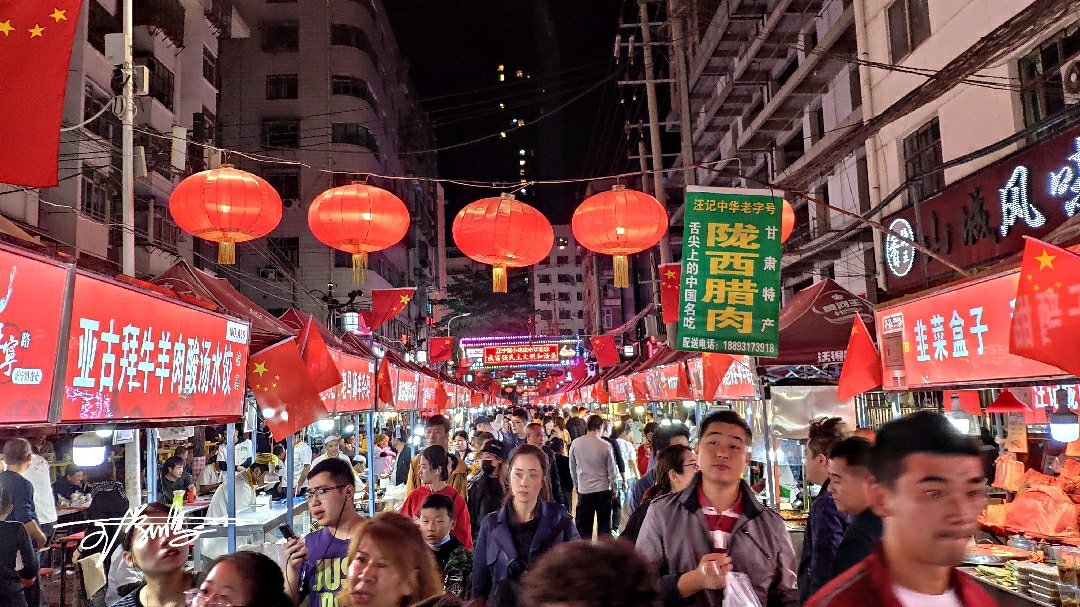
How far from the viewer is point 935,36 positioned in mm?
14852

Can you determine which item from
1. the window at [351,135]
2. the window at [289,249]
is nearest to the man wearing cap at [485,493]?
the window at [289,249]

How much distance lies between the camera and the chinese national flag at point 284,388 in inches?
313

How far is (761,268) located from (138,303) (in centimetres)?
630

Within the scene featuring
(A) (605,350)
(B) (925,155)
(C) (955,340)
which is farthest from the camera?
(A) (605,350)

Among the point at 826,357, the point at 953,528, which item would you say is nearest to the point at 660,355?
the point at 826,357

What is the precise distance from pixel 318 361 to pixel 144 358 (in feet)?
11.1

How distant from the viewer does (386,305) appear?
69.3 ft

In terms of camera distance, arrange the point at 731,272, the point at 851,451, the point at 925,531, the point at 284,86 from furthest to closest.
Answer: the point at 284,86, the point at 731,272, the point at 851,451, the point at 925,531

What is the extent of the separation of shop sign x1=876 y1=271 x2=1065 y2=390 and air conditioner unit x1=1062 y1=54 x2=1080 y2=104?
5523 millimetres

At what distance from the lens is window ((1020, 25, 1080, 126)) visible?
11.4m

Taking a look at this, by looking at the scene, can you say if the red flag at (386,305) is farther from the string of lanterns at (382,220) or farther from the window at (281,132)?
the window at (281,132)

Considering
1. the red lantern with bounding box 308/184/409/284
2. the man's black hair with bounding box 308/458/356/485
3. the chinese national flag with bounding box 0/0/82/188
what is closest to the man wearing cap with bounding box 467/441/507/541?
the red lantern with bounding box 308/184/409/284

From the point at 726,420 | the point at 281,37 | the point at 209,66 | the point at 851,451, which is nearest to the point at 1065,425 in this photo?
the point at 851,451

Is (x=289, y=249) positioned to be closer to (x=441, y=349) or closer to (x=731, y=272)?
(x=441, y=349)
